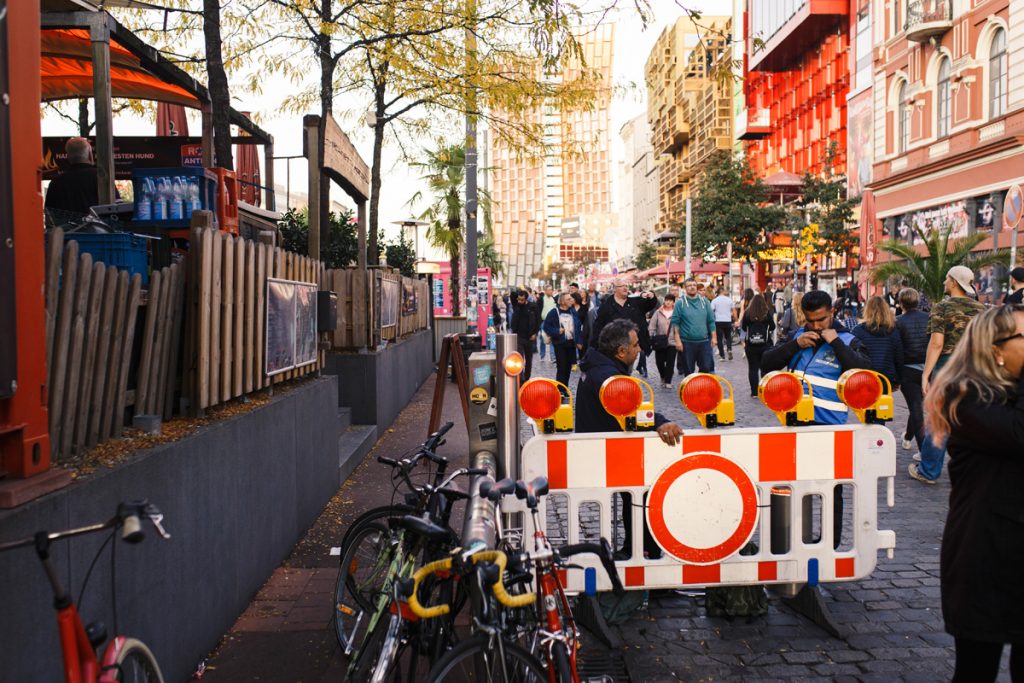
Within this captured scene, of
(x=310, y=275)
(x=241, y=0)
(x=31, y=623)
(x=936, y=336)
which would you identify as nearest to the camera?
(x=31, y=623)

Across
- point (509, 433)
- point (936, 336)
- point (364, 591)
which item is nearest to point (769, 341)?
point (936, 336)

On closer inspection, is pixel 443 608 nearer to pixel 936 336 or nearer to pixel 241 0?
pixel 936 336

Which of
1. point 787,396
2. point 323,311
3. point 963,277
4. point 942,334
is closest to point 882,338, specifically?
point 963,277

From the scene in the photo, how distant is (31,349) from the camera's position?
10.8ft

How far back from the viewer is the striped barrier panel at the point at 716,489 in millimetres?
5059

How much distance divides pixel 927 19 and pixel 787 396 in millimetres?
32168

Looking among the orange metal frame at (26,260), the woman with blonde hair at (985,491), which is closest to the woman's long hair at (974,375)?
the woman with blonde hair at (985,491)

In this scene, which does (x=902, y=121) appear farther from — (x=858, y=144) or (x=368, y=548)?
(x=368, y=548)

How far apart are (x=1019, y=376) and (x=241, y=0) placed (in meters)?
10.7

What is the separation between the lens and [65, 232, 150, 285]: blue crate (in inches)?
205

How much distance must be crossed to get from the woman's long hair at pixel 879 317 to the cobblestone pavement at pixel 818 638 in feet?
11.4

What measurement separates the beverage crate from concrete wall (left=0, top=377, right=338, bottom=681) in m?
1.57

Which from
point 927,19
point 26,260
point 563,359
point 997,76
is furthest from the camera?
point 927,19

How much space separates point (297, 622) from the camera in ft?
17.2
